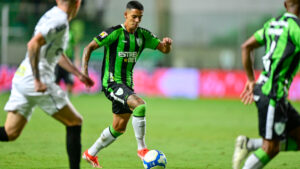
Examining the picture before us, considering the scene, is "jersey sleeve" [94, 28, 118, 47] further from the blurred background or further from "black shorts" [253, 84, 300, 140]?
the blurred background

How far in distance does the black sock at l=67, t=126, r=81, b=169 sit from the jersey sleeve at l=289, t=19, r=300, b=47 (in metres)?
2.50

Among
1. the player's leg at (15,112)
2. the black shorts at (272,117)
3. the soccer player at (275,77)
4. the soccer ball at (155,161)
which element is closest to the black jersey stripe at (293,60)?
the soccer player at (275,77)

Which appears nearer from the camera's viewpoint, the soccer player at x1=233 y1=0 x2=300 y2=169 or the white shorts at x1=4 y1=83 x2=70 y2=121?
the soccer player at x1=233 y1=0 x2=300 y2=169

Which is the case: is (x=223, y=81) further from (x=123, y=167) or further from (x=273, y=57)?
(x=273, y=57)

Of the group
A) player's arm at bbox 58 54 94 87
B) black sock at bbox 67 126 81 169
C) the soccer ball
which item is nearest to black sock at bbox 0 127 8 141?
black sock at bbox 67 126 81 169

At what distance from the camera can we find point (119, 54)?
784 cm

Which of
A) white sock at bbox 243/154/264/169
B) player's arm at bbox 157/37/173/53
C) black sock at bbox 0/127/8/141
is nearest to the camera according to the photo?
white sock at bbox 243/154/264/169

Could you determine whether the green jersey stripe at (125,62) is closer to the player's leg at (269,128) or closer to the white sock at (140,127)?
the white sock at (140,127)

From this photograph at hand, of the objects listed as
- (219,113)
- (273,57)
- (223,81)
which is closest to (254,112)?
(219,113)

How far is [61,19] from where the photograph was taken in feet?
18.6

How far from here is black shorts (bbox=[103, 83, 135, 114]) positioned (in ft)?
24.5

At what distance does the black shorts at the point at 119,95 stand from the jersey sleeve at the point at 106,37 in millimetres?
614

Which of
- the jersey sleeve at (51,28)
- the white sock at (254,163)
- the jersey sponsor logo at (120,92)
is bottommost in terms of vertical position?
the white sock at (254,163)

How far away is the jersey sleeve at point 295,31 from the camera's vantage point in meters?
5.36
